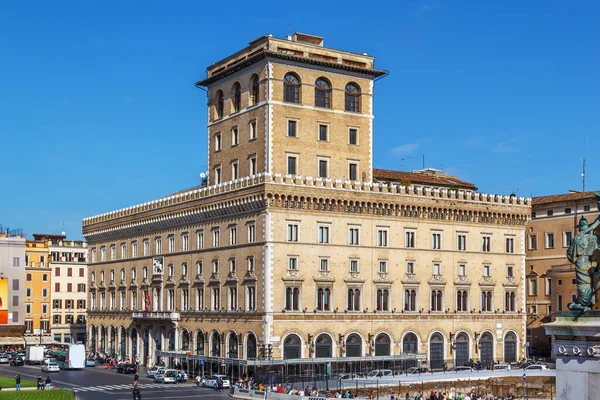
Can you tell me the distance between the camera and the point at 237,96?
84000 millimetres

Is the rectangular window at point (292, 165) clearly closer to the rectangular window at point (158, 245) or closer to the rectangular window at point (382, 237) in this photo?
the rectangular window at point (382, 237)

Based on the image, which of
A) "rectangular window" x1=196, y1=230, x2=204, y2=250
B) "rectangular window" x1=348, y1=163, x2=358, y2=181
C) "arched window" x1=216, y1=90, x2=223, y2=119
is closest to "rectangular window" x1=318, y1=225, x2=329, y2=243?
"rectangular window" x1=348, y1=163, x2=358, y2=181

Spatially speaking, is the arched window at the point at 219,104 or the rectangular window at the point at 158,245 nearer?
the arched window at the point at 219,104

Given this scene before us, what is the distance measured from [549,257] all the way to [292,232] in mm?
32524

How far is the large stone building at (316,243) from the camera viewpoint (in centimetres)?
7475

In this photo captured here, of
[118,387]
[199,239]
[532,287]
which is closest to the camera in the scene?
[118,387]

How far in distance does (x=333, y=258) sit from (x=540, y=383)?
19.1 m

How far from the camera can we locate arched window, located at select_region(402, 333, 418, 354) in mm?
80000

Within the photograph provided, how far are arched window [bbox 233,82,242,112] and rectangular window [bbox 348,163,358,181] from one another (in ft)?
37.6

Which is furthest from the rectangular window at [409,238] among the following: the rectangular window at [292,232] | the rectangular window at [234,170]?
the rectangular window at [234,170]

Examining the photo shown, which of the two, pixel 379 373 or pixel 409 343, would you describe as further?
pixel 409 343

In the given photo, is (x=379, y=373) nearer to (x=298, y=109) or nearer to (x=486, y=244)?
(x=486, y=244)

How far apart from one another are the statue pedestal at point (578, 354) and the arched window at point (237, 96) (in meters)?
69.4

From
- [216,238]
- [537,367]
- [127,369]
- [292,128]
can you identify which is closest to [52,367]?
[127,369]
